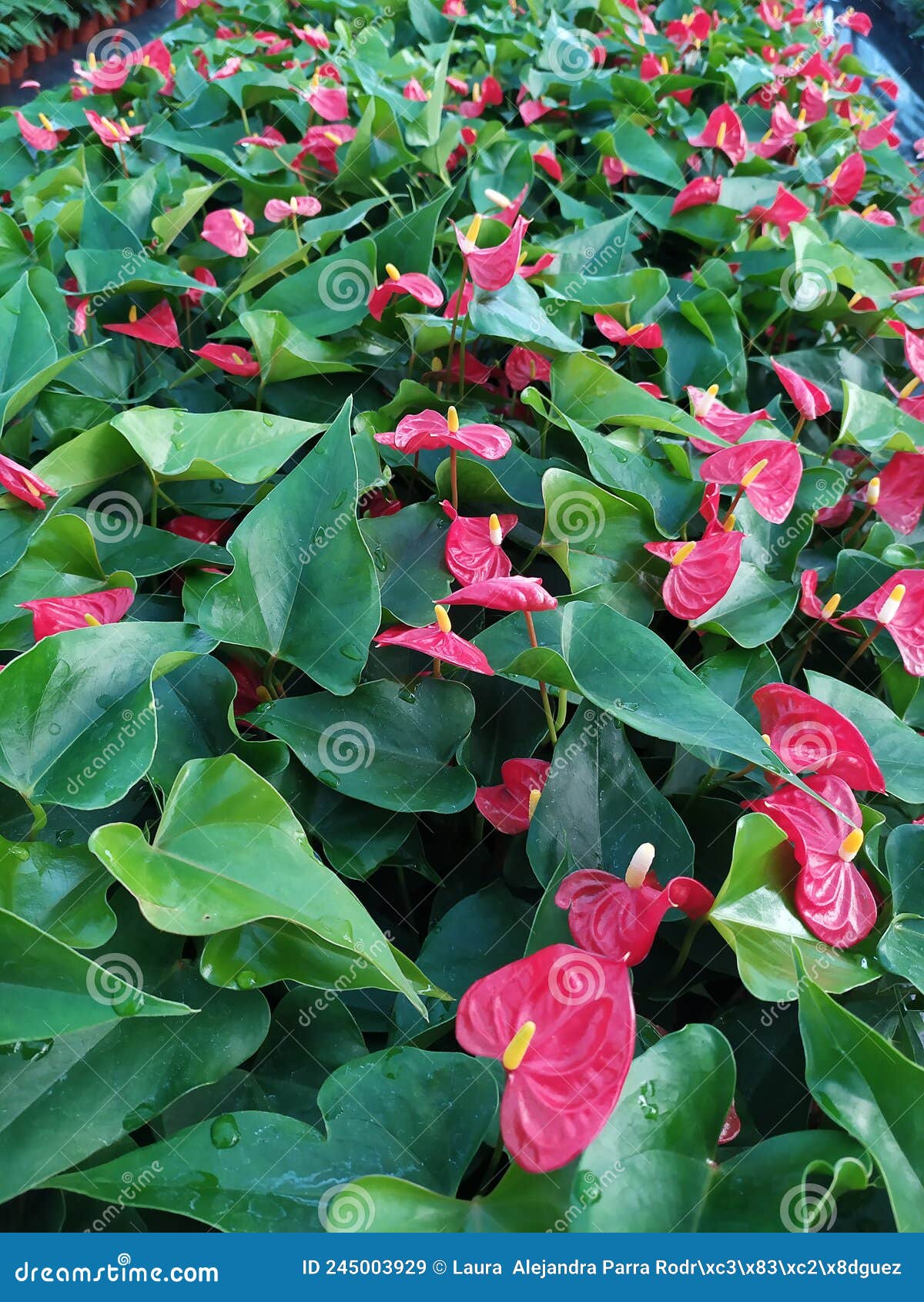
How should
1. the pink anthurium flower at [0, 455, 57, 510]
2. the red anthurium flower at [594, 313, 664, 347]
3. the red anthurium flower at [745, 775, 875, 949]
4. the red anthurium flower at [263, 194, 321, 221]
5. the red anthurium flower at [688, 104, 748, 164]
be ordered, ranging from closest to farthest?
the red anthurium flower at [745, 775, 875, 949] → the pink anthurium flower at [0, 455, 57, 510] → the red anthurium flower at [594, 313, 664, 347] → the red anthurium flower at [263, 194, 321, 221] → the red anthurium flower at [688, 104, 748, 164]

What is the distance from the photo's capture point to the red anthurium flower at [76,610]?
528 millimetres

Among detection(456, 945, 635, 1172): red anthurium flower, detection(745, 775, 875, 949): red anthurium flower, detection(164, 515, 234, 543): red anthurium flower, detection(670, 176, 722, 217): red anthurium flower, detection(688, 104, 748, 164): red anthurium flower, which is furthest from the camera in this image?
detection(688, 104, 748, 164): red anthurium flower

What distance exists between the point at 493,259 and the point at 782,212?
590mm

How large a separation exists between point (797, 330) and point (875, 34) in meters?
2.86

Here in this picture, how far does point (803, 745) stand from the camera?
538 mm

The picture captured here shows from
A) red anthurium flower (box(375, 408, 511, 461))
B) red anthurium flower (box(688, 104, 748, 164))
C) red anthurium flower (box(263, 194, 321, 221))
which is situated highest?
red anthurium flower (box(688, 104, 748, 164))

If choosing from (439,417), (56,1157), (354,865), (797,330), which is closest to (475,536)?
(439,417)

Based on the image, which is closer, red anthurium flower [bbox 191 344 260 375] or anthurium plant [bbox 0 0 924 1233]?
anthurium plant [bbox 0 0 924 1233]

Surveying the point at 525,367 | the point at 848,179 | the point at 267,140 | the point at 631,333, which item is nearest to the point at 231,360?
the point at 525,367

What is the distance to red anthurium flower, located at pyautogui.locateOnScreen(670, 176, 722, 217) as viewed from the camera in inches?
41.6

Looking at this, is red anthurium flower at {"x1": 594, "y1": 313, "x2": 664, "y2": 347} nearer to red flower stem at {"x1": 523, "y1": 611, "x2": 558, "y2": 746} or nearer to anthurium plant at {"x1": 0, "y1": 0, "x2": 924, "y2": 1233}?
anthurium plant at {"x1": 0, "y1": 0, "x2": 924, "y2": 1233}

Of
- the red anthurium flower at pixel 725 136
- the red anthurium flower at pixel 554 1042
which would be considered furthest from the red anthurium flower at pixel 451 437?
the red anthurium flower at pixel 725 136

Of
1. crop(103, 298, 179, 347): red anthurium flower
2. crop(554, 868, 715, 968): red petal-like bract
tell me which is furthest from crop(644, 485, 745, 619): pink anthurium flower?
crop(103, 298, 179, 347): red anthurium flower

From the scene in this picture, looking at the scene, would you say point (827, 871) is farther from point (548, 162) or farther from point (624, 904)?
point (548, 162)
